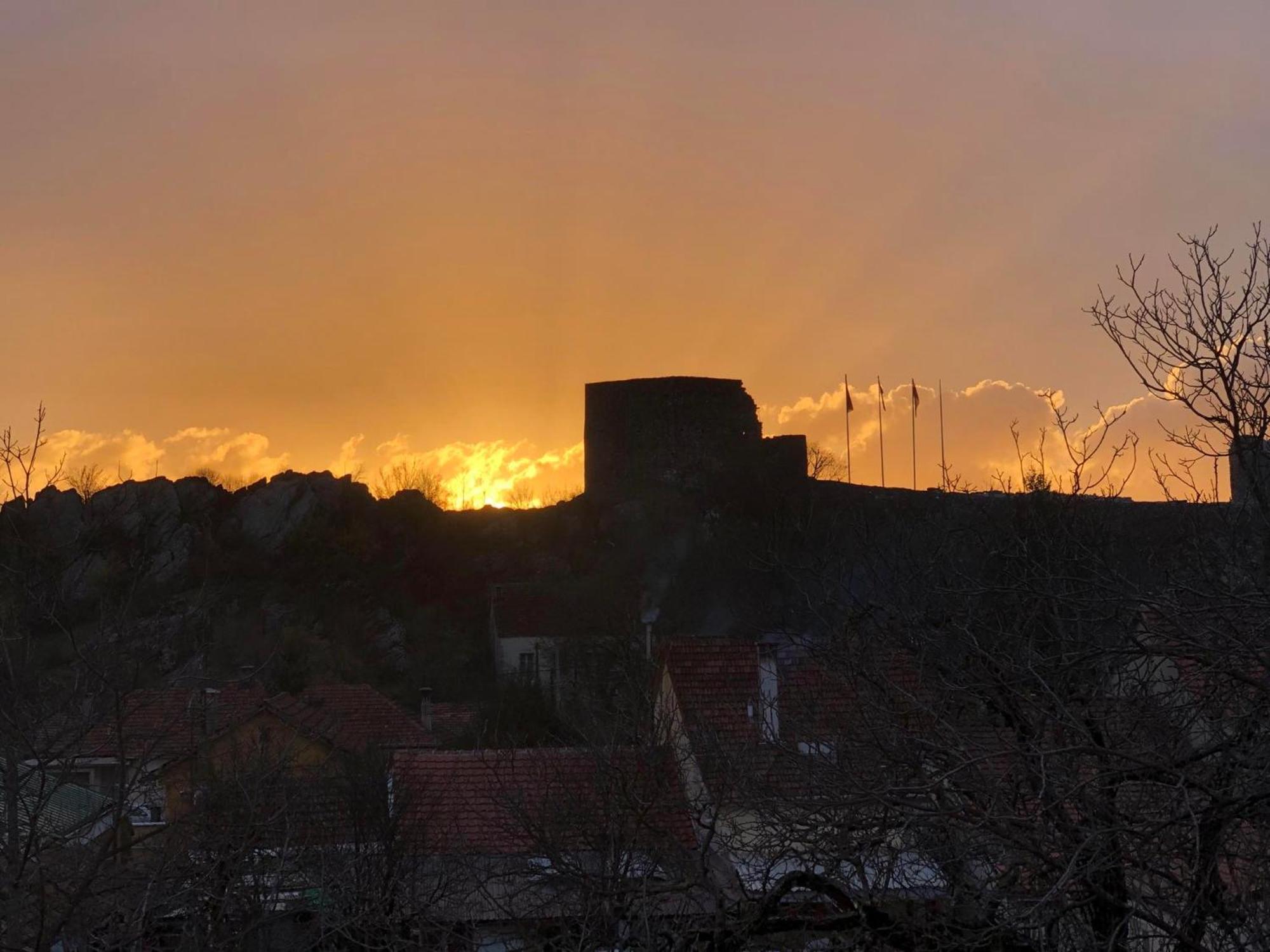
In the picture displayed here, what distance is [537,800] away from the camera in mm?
15102

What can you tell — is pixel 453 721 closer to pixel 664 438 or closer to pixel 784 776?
pixel 664 438

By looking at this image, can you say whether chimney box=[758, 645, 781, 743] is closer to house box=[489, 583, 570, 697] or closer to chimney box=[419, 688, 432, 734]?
chimney box=[419, 688, 432, 734]

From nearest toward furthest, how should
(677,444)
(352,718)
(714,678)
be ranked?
(714,678) < (352,718) < (677,444)

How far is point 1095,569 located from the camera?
18.0 feet

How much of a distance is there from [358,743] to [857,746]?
1731 centimetres

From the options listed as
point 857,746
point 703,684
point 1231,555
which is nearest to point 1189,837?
point 857,746

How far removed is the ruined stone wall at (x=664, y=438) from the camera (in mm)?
51562

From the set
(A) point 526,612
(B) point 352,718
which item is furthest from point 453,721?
(A) point 526,612

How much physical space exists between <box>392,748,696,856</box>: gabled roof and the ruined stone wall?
33826mm

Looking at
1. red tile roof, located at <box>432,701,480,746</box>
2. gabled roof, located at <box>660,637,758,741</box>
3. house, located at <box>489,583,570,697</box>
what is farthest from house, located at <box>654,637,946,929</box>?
house, located at <box>489,583,570,697</box>

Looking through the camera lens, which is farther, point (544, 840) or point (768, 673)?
point (768, 673)

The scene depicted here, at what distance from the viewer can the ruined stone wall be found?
5156 cm

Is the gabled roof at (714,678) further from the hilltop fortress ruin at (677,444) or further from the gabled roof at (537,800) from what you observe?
the hilltop fortress ruin at (677,444)

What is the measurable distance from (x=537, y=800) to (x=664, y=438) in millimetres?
37002
